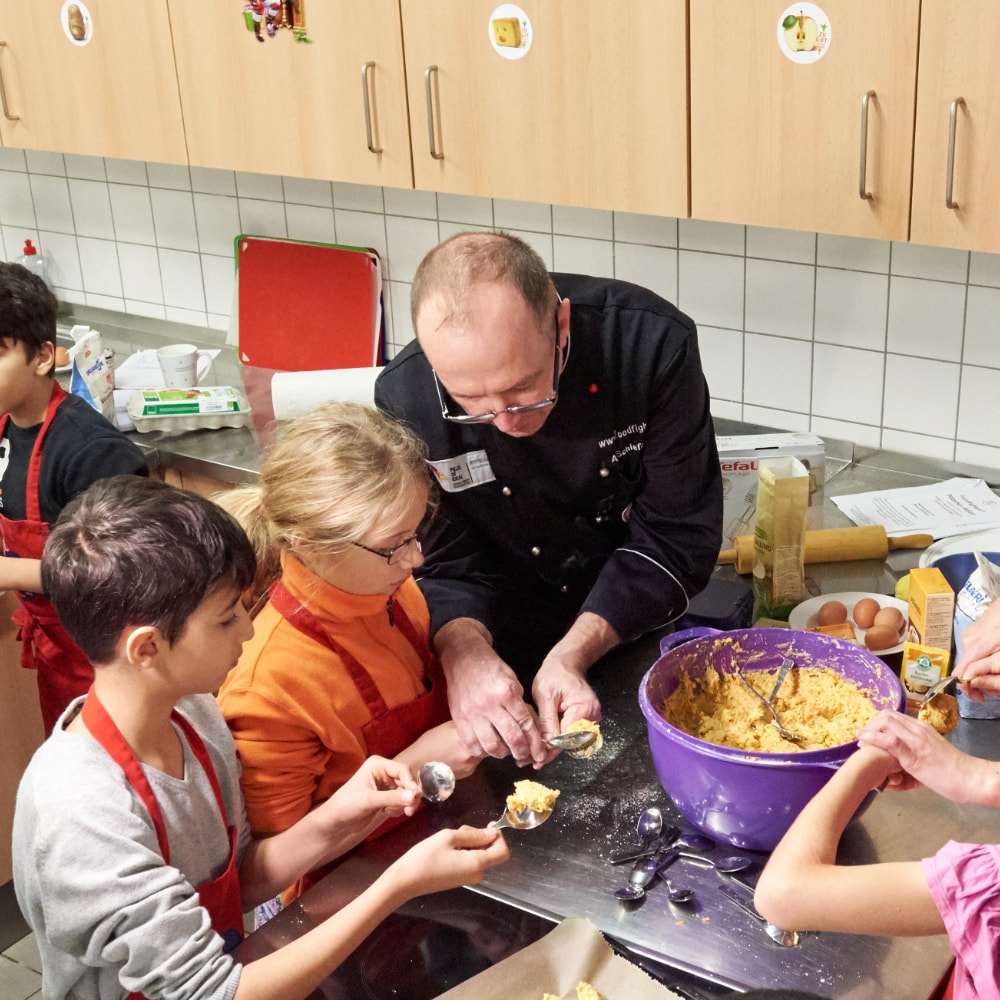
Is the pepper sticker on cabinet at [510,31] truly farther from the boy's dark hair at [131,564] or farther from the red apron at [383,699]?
the boy's dark hair at [131,564]

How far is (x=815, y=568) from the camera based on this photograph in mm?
1993

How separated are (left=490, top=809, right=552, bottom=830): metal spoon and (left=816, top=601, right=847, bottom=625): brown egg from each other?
619mm

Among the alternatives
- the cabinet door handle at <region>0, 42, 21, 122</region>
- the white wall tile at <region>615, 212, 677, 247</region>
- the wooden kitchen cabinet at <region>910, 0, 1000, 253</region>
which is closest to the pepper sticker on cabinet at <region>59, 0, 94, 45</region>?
the cabinet door handle at <region>0, 42, 21, 122</region>

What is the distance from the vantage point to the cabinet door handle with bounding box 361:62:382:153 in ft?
7.20

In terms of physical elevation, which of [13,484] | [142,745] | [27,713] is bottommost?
[27,713]

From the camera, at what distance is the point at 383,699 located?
1.46 m

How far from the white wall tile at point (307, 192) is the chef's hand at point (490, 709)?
1.66 meters

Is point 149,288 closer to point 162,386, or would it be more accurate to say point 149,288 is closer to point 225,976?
point 162,386

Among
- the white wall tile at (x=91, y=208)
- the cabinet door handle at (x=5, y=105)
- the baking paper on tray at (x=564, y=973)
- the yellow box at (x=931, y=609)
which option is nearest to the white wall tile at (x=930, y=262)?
the yellow box at (x=931, y=609)

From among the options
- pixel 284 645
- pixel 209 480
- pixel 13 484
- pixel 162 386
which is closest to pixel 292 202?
pixel 162 386

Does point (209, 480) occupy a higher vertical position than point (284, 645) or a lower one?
lower

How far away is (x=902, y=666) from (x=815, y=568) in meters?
0.39

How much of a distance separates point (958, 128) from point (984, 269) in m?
0.50

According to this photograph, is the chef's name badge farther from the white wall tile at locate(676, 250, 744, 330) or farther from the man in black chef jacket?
the white wall tile at locate(676, 250, 744, 330)
